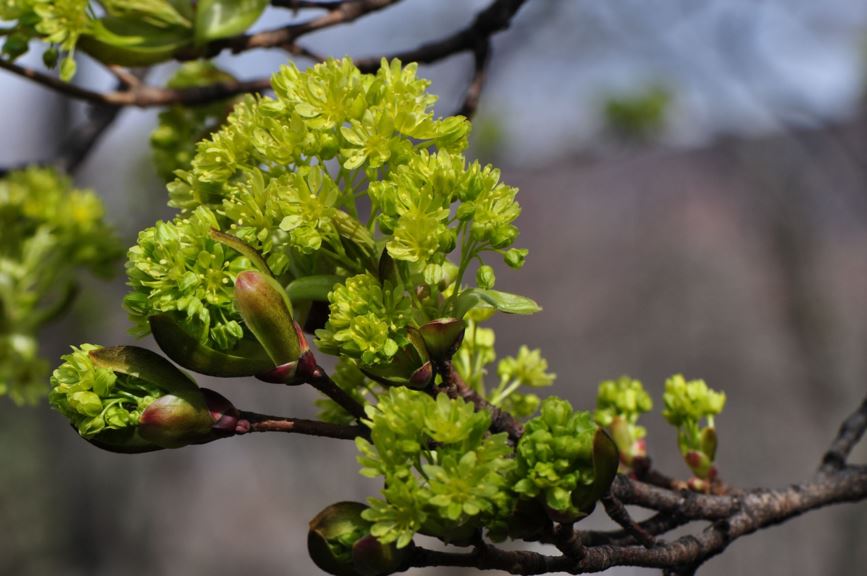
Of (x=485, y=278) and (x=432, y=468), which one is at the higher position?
(x=485, y=278)

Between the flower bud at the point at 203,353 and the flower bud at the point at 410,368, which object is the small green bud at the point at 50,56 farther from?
the flower bud at the point at 410,368

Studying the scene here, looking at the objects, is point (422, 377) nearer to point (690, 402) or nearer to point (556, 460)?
point (556, 460)

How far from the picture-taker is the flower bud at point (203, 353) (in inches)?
31.8

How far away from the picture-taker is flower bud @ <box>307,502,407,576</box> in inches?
31.0

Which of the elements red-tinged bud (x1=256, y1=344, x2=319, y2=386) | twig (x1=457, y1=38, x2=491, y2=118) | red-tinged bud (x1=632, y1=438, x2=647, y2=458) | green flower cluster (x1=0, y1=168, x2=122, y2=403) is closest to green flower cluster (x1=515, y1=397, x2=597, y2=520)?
red-tinged bud (x1=256, y1=344, x2=319, y2=386)

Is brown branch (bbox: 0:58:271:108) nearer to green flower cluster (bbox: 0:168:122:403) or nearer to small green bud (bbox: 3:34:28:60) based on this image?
small green bud (bbox: 3:34:28:60)

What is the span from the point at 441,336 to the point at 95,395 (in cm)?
34

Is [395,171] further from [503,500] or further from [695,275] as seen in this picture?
[695,275]

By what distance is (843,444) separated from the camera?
1412 mm

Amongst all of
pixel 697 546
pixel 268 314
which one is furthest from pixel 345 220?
pixel 697 546

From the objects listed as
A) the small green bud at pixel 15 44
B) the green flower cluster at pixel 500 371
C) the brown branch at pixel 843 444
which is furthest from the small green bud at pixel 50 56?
the brown branch at pixel 843 444

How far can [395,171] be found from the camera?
85 cm

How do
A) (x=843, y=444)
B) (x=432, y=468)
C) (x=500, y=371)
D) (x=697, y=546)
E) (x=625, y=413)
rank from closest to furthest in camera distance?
(x=432, y=468), (x=697, y=546), (x=500, y=371), (x=625, y=413), (x=843, y=444)

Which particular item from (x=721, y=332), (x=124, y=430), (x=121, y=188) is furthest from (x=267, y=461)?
(x=124, y=430)
